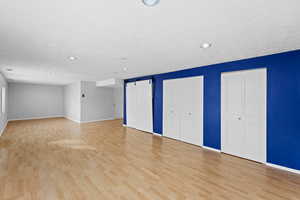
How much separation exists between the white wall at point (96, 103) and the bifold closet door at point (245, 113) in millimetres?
7038

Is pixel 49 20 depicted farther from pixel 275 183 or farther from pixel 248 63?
pixel 275 183

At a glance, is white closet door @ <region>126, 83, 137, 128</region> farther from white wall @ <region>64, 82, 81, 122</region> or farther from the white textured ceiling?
the white textured ceiling

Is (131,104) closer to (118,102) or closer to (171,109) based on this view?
(171,109)

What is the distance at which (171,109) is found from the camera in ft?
16.9

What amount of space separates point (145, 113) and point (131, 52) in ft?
11.4

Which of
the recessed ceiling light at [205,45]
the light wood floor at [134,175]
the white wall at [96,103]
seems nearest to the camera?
the light wood floor at [134,175]

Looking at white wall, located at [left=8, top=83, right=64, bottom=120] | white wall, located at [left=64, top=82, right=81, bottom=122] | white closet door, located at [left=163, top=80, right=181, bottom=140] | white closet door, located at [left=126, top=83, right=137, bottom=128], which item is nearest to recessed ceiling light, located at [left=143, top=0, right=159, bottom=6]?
white closet door, located at [left=163, top=80, right=181, bottom=140]

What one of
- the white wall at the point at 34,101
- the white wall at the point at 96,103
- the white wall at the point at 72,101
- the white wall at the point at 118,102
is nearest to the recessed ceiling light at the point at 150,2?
the white wall at the point at 96,103

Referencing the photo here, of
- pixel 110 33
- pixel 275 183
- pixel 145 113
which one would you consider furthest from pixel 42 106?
pixel 275 183

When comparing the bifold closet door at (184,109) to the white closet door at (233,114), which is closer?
the white closet door at (233,114)

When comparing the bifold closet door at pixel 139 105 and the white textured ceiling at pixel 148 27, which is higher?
the white textured ceiling at pixel 148 27

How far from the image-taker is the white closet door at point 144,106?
5.90 m

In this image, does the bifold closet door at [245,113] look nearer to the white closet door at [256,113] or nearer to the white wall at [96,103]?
the white closet door at [256,113]

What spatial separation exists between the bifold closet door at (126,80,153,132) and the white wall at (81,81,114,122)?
2598 millimetres
